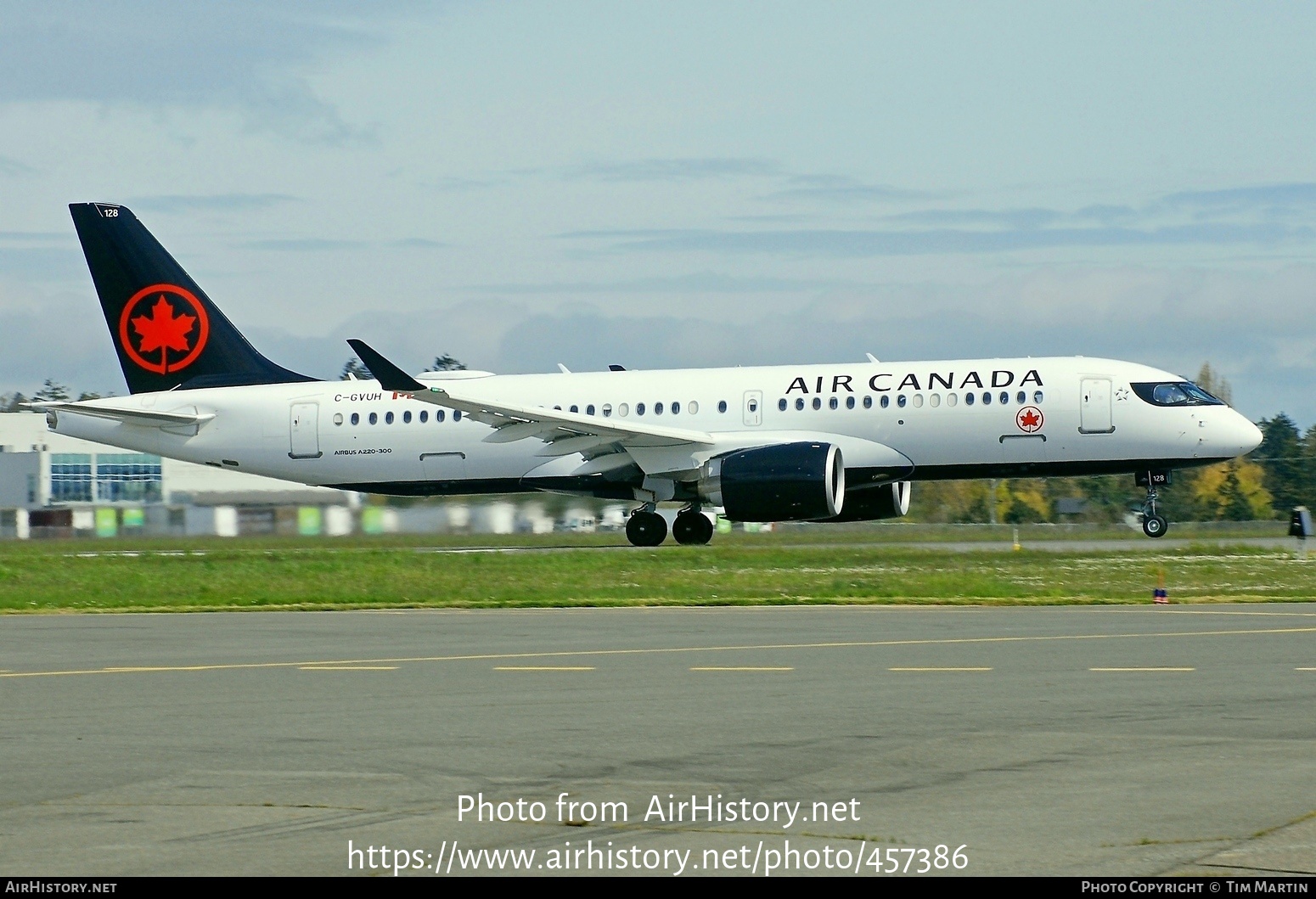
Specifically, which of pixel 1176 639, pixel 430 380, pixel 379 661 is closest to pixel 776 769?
pixel 379 661

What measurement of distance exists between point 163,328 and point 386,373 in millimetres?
9284

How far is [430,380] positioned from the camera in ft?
121

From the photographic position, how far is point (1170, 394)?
32625 millimetres

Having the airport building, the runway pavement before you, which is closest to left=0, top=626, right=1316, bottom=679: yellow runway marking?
the runway pavement

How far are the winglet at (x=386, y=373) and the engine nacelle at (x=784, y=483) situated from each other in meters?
6.16

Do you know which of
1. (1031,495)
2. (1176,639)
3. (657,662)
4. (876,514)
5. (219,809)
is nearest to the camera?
(219,809)

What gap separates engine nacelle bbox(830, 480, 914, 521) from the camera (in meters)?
34.7

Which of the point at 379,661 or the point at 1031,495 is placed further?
the point at 1031,495

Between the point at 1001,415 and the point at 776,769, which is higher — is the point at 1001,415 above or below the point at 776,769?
above

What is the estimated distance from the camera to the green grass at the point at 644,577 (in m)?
22.7

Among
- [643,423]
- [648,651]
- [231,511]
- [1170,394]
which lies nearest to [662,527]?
[643,423]

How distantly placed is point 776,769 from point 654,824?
1.63 m

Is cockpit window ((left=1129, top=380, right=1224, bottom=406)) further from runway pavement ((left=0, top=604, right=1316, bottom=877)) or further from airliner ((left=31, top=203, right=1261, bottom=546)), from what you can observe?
runway pavement ((left=0, top=604, right=1316, bottom=877))
